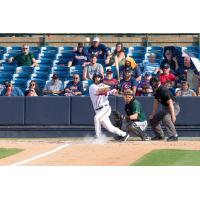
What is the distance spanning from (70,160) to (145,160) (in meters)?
1.41

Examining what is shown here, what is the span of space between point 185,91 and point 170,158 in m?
8.93

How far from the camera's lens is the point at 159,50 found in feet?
90.5

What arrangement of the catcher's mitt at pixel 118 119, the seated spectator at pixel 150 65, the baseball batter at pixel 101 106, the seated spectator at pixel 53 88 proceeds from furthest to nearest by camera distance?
the seated spectator at pixel 150 65 < the seated spectator at pixel 53 88 < the catcher's mitt at pixel 118 119 < the baseball batter at pixel 101 106

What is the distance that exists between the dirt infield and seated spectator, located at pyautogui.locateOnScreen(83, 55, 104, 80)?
500cm

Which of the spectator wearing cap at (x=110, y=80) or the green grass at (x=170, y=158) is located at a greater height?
the spectator wearing cap at (x=110, y=80)

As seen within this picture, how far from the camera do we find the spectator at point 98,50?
26.5 meters

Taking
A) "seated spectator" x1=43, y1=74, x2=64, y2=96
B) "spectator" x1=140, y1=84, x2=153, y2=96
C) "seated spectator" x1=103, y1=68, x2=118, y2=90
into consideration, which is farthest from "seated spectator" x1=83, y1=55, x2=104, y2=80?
"spectator" x1=140, y1=84, x2=153, y2=96

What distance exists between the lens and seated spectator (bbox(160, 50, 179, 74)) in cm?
2591

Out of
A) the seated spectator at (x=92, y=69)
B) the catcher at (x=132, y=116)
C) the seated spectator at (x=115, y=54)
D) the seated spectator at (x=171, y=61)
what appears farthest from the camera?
the seated spectator at (x=115, y=54)

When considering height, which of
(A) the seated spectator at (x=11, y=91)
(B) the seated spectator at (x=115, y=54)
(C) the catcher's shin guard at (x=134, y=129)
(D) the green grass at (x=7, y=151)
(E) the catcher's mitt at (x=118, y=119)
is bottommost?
(D) the green grass at (x=7, y=151)

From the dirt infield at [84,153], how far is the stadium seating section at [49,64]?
6.83m

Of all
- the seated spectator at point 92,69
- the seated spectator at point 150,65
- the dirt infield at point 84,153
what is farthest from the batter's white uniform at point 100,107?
the seated spectator at point 150,65

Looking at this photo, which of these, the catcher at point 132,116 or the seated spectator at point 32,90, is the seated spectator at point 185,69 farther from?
the catcher at point 132,116
